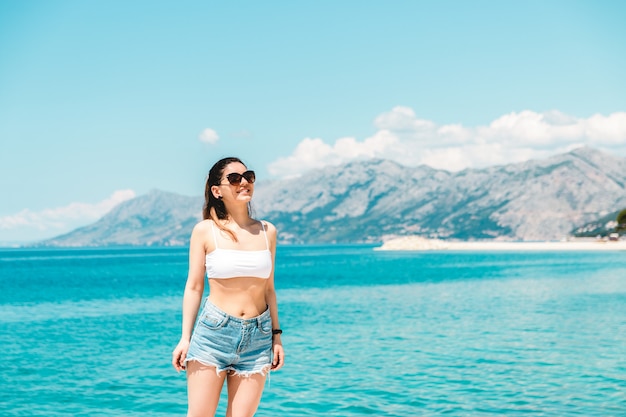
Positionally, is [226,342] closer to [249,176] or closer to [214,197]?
[214,197]

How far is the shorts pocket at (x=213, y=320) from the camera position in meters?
5.76

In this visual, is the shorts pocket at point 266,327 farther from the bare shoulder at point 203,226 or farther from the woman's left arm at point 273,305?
the bare shoulder at point 203,226

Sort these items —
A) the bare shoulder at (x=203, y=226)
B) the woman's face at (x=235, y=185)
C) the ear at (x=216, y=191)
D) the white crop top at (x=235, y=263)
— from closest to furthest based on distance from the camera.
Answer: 1. the white crop top at (x=235, y=263)
2. the bare shoulder at (x=203, y=226)
3. the woman's face at (x=235, y=185)
4. the ear at (x=216, y=191)

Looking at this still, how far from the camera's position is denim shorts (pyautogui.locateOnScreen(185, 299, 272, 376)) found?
577cm

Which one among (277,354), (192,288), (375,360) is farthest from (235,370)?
(375,360)

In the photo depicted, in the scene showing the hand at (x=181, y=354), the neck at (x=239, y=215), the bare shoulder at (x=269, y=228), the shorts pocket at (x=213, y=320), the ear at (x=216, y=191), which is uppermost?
the ear at (x=216, y=191)

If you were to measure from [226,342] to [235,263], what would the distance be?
71cm

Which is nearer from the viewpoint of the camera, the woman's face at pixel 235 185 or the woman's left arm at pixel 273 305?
the woman's face at pixel 235 185

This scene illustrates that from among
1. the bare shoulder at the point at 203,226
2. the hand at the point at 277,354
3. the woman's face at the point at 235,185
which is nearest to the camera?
the bare shoulder at the point at 203,226

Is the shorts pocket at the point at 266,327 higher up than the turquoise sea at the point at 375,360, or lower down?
higher up

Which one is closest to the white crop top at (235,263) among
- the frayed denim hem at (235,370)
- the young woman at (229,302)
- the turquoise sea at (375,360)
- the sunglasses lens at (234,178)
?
the young woman at (229,302)

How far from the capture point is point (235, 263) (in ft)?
18.7

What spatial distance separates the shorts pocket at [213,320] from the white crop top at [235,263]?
339 millimetres

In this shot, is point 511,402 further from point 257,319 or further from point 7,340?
point 7,340
